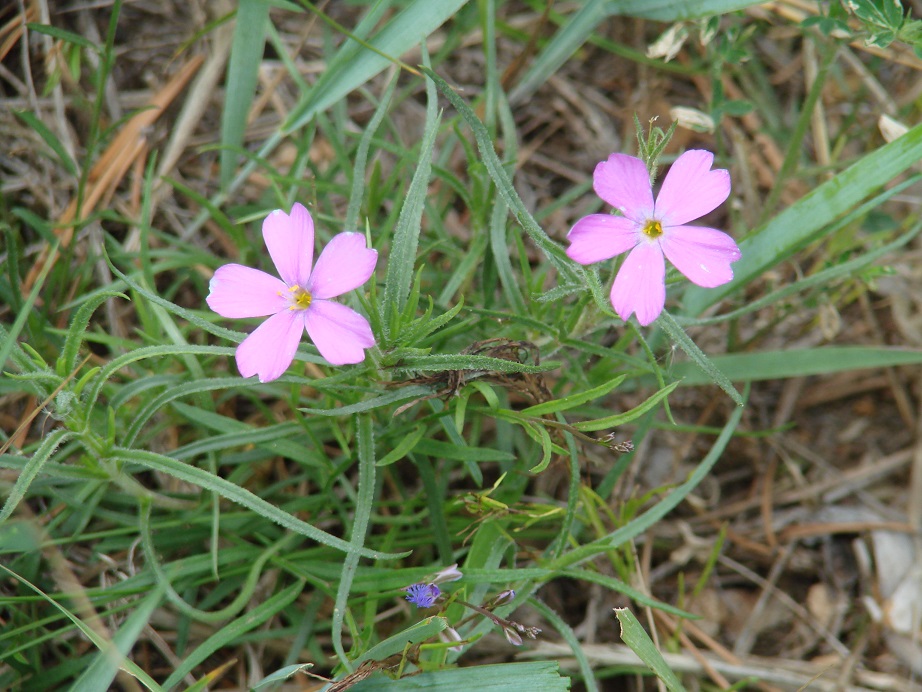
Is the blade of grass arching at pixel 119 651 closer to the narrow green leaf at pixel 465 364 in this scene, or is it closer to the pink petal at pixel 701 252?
the narrow green leaf at pixel 465 364

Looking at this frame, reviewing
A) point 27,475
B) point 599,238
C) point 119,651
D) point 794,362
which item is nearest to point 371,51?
point 599,238

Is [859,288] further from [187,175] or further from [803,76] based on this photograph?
[187,175]

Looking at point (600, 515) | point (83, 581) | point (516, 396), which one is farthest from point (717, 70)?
point (83, 581)

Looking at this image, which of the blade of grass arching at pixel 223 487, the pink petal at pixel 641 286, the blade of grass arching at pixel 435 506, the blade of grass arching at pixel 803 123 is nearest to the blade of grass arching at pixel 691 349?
the pink petal at pixel 641 286

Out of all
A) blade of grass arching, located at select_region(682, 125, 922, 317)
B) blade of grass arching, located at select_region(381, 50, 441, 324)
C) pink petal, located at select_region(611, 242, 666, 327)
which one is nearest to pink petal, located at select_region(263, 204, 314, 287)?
blade of grass arching, located at select_region(381, 50, 441, 324)

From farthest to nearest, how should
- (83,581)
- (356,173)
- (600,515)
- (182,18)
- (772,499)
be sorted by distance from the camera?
(182,18) < (772,499) < (600,515) < (83,581) < (356,173)

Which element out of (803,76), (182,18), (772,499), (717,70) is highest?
(182,18)
